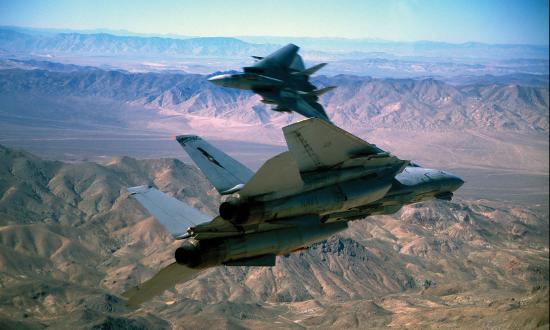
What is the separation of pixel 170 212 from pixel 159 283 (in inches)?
141

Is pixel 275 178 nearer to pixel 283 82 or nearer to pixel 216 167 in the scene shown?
pixel 216 167

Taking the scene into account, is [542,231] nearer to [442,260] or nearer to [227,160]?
[227,160]

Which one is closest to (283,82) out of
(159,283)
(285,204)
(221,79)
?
(221,79)

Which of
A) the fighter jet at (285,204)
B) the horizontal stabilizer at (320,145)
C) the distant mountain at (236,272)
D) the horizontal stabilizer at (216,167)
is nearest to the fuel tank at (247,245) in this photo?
the fighter jet at (285,204)

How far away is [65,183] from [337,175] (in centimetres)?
19305

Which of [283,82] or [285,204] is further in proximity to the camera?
[283,82]

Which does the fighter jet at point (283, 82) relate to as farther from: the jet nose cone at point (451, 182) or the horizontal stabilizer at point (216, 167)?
the horizontal stabilizer at point (216, 167)

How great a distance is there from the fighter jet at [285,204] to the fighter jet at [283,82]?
16147mm

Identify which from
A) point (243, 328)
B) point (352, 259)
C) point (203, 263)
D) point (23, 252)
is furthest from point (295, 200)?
point (352, 259)

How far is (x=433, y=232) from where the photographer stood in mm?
198750

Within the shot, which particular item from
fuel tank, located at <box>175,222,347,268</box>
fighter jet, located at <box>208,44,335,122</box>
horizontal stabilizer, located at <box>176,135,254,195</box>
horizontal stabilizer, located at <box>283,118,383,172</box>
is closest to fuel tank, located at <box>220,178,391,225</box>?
fuel tank, located at <box>175,222,347,268</box>

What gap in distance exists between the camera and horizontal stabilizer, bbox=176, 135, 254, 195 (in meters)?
20.8

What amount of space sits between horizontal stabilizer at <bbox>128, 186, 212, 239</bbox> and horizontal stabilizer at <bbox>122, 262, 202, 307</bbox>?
56.0 inches

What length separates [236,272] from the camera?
15488cm
